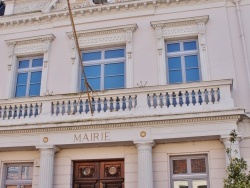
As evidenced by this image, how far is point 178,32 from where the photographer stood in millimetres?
11898

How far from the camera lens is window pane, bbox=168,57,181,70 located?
1180cm

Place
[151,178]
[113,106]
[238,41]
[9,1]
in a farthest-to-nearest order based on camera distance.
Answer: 1. [9,1]
2. [238,41]
3. [113,106]
4. [151,178]

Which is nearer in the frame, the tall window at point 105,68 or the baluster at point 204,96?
the baluster at point 204,96

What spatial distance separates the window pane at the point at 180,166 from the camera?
33.4 feet

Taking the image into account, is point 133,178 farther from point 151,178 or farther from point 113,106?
point 113,106

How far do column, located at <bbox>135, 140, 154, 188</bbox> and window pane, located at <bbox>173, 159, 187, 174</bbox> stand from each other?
90 centimetres

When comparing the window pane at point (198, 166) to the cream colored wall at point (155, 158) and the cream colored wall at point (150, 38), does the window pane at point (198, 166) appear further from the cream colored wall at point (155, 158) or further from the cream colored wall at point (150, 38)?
the cream colored wall at point (150, 38)

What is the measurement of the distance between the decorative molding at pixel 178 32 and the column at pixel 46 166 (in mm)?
4026

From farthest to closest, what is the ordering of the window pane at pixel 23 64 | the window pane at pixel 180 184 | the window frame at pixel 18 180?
the window pane at pixel 23 64, the window frame at pixel 18 180, the window pane at pixel 180 184

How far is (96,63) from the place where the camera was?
1242cm

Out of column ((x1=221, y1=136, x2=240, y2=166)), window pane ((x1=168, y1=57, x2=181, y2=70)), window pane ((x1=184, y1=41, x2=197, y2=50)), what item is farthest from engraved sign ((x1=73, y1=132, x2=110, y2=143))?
window pane ((x1=184, y1=41, x2=197, y2=50))

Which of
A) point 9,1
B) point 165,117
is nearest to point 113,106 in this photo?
point 165,117

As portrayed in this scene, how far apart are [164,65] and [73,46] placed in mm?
3318

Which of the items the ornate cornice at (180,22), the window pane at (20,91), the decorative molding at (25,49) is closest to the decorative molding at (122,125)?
the window pane at (20,91)
